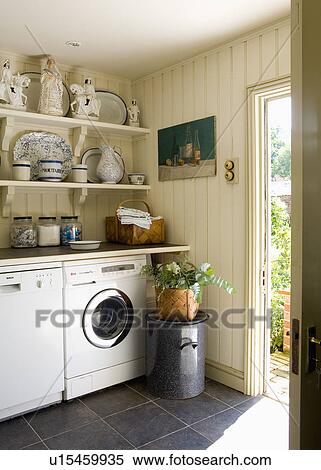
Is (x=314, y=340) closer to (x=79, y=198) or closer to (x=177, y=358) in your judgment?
(x=177, y=358)

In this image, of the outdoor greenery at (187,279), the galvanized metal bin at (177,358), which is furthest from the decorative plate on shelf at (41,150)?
the galvanized metal bin at (177,358)

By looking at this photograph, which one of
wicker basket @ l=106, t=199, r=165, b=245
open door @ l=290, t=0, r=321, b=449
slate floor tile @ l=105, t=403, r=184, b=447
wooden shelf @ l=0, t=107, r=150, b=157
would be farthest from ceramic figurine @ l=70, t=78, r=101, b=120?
open door @ l=290, t=0, r=321, b=449

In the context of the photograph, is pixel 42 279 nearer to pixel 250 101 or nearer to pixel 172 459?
pixel 172 459

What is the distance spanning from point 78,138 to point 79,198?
474mm

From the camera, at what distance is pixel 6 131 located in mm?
2807

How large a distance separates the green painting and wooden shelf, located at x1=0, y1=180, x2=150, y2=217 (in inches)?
12.6

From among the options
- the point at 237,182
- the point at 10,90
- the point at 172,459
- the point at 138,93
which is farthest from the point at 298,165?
the point at 138,93

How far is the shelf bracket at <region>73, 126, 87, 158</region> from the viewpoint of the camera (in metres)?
3.14

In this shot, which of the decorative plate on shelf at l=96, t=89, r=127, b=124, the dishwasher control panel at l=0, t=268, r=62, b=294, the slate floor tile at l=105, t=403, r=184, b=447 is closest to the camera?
the slate floor tile at l=105, t=403, r=184, b=447

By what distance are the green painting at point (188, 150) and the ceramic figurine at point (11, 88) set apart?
1.10 meters

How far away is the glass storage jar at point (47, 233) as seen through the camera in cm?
299

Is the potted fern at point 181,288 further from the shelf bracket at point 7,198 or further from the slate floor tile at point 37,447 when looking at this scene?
the shelf bracket at point 7,198

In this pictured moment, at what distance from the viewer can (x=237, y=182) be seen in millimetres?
2721

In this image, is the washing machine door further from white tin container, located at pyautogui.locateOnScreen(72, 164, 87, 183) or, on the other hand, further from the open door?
the open door
